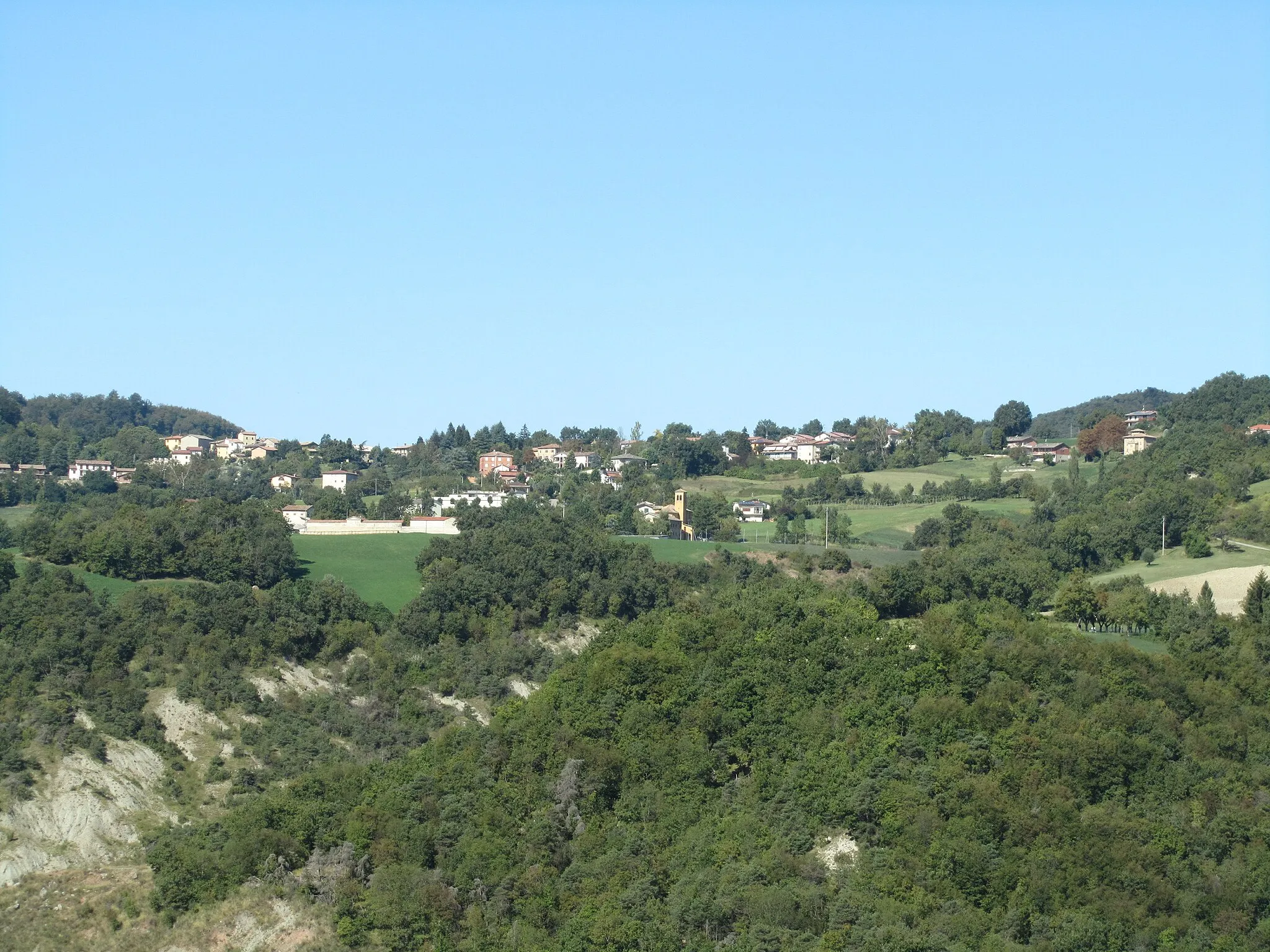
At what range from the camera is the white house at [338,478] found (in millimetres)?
120938

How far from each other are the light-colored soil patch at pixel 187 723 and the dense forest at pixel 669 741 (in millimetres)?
626

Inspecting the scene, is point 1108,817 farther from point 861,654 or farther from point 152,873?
point 152,873

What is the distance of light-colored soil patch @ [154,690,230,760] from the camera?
5803 cm

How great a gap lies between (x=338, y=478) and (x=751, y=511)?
1341 inches

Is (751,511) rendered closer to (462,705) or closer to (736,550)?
(736,550)

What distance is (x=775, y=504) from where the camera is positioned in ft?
333

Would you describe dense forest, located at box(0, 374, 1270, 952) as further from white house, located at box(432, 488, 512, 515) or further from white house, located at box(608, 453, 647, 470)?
white house, located at box(608, 453, 647, 470)

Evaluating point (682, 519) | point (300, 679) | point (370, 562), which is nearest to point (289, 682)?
point (300, 679)

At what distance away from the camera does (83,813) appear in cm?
5206

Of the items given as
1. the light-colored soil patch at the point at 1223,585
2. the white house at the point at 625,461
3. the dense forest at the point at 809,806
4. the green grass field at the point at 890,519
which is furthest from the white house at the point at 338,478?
the dense forest at the point at 809,806

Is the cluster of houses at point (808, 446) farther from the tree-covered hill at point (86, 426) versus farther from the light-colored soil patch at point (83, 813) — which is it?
the light-colored soil patch at point (83, 813)

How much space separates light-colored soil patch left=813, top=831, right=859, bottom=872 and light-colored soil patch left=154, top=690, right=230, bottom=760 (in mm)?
24216

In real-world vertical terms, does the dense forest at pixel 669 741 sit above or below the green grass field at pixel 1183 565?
below

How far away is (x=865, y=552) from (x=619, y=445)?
58.3m
